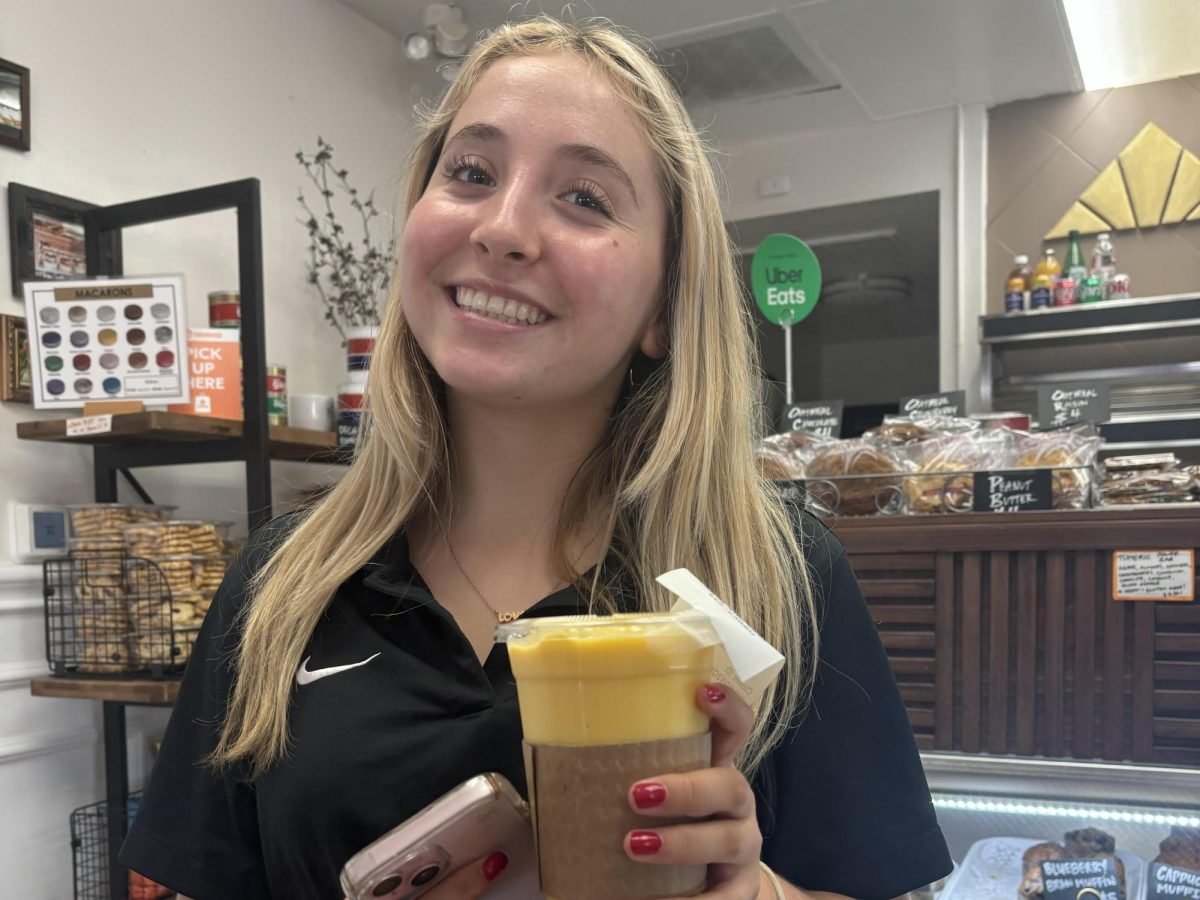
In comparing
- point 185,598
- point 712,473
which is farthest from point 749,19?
point 712,473

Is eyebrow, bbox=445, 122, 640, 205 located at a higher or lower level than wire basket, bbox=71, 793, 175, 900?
higher

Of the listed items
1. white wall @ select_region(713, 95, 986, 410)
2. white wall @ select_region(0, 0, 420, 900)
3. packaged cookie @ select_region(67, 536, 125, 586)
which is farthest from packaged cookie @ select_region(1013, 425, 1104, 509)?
white wall @ select_region(713, 95, 986, 410)

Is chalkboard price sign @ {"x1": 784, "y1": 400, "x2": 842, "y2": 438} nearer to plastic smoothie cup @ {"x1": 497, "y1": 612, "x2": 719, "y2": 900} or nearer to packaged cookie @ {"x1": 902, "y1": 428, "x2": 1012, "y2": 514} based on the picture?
packaged cookie @ {"x1": 902, "y1": 428, "x2": 1012, "y2": 514}

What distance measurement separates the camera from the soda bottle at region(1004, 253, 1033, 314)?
4.32 metres

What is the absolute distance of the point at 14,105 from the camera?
2506 millimetres

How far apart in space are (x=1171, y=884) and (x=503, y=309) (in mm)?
1374

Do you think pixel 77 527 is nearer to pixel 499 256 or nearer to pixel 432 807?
pixel 499 256

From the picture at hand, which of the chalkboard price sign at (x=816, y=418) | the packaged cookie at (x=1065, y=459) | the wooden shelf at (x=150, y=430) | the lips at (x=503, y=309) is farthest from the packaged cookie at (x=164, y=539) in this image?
the packaged cookie at (x=1065, y=459)

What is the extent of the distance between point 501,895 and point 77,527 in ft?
6.49

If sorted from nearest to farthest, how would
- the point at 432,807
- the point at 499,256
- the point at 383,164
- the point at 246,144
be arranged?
the point at 432,807 → the point at 499,256 → the point at 246,144 → the point at 383,164

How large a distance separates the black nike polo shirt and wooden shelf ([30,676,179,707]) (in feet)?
3.60

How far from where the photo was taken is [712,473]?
115 centimetres

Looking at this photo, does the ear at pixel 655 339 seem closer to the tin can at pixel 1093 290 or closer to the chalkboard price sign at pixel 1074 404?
the chalkboard price sign at pixel 1074 404

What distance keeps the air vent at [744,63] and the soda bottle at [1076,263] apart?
1.23 meters
